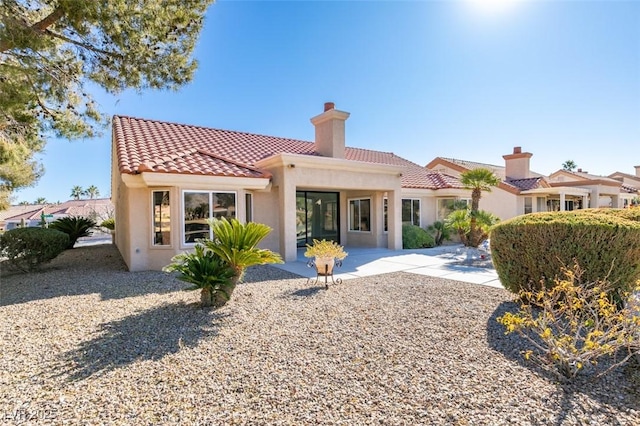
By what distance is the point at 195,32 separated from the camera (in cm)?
1023

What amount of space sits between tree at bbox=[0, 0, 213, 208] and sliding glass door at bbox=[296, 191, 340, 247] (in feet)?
35.2

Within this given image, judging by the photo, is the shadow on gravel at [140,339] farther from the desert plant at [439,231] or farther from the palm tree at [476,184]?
the desert plant at [439,231]

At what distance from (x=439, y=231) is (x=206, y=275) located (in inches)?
725

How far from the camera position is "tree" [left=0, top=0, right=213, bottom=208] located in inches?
320

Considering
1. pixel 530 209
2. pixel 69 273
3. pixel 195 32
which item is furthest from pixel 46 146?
pixel 530 209

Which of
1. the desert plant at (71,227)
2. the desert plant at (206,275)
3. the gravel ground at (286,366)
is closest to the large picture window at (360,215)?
the gravel ground at (286,366)

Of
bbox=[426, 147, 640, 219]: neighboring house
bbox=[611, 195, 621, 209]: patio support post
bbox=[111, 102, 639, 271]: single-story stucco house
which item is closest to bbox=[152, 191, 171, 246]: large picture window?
bbox=[111, 102, 639, 271]: single-story stucco house

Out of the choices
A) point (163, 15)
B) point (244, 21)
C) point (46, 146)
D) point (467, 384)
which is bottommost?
point (467, 384)

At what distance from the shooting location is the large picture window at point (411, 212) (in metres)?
22.0

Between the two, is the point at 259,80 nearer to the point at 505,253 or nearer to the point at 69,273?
the point at 69,273

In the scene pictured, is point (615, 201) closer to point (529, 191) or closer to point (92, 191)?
point (529, 191)

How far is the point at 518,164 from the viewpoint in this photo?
34.2 m

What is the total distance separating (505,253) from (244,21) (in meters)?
14.1

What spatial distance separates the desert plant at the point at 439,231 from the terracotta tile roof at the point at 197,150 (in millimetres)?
2566
